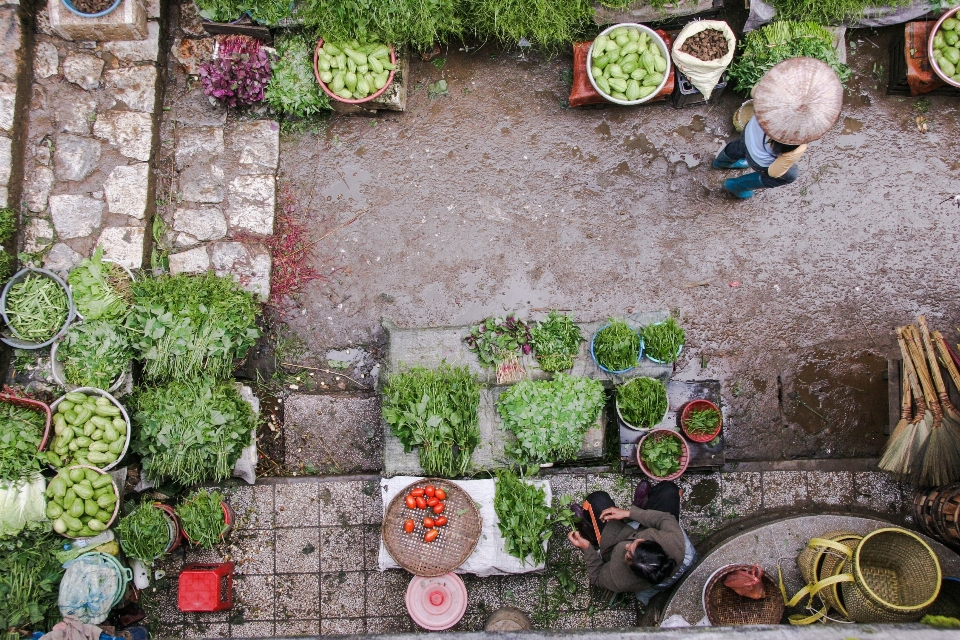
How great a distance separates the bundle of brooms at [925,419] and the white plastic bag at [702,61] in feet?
8.30

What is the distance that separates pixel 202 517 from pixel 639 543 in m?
3.22

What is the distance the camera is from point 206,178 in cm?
565

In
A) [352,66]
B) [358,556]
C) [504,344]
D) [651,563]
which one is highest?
[352,66]

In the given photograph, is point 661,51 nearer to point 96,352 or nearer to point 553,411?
point 553,411

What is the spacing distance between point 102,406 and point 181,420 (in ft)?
2.13

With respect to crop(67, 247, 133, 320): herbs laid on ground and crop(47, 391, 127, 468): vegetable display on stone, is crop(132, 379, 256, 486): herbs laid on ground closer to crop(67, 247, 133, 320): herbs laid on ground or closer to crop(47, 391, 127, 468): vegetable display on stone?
crop(47, 391, 127, 468): vegetable display on stone

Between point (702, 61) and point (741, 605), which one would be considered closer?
point (741, 605)

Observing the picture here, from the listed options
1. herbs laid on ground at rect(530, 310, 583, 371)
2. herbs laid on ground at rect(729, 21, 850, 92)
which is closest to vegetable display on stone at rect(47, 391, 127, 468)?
herbs laid on ground at rect(530, 310, 583, 371)

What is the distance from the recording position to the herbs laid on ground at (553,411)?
15.8 feet

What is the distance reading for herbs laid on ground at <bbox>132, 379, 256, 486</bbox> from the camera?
4773 millimetres

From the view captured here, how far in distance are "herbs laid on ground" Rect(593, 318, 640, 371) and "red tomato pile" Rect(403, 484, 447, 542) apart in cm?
161

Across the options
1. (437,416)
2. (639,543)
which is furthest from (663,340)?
(437,416)

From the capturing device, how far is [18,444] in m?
4.65

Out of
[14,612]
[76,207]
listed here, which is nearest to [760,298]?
[76,207]
